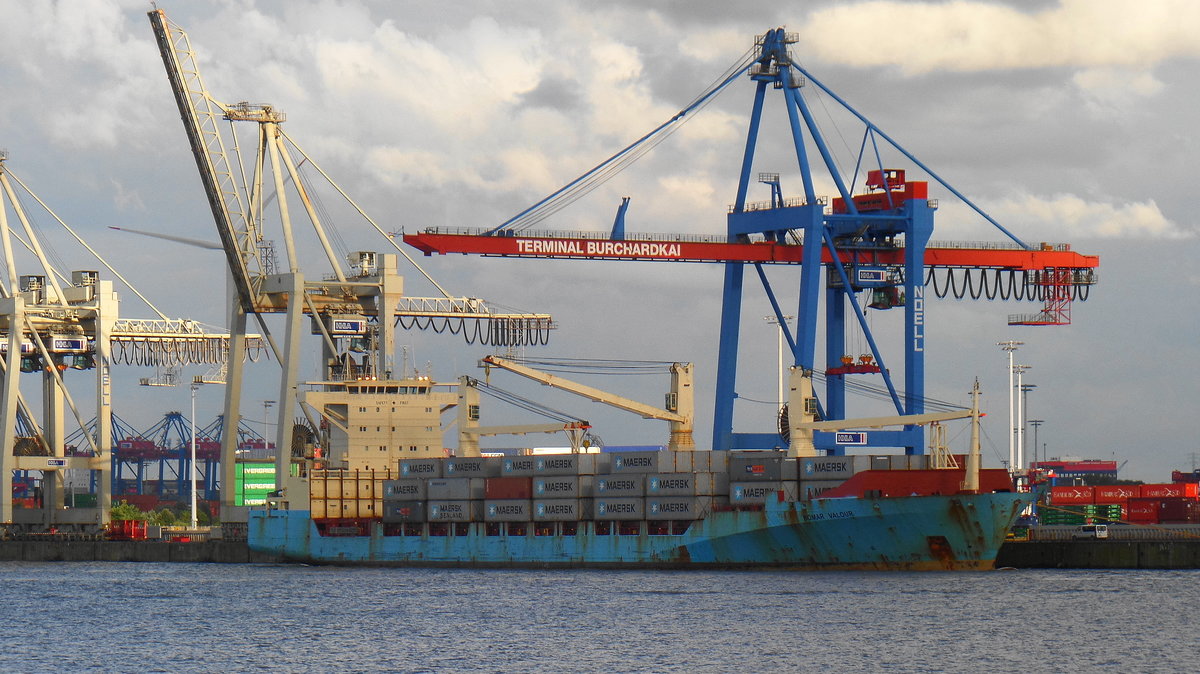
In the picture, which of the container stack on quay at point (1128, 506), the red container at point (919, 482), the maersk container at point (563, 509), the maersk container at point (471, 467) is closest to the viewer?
the red container at point (919, 482)

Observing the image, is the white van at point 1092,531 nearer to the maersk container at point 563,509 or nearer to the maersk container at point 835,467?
the maersk container at point 835,467

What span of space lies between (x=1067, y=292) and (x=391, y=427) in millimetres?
31469

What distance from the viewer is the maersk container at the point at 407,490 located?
239 feet

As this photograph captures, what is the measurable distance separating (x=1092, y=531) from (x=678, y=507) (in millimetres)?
18231

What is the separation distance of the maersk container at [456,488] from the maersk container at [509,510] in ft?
2.25

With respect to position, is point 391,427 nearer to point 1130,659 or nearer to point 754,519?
point 754,519

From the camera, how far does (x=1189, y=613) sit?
173ft

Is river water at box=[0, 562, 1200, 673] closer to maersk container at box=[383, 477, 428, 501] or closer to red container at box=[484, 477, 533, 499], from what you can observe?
red container at box=[484, 477, 533, 499]

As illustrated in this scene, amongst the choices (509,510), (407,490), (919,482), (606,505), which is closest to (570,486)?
(606,505)

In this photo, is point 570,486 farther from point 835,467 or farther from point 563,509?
point 835,467

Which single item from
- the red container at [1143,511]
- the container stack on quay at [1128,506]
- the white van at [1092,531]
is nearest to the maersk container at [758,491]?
the white van at [1092,531]

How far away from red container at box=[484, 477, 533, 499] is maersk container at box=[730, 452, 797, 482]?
28.2 ft

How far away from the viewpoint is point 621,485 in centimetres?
6825

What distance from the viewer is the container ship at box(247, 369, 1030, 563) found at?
204ft
